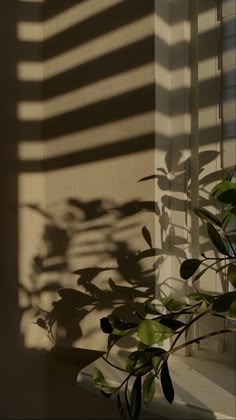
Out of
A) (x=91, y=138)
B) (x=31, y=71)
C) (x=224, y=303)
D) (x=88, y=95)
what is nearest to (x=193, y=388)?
(x=224, y=303)

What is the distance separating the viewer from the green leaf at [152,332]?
2.48 feet

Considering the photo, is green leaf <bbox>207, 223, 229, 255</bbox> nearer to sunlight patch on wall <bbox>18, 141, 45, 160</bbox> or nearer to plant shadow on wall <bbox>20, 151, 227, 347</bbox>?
plant shadow on wall <bbox>20, 151, 227, 347</bbox>

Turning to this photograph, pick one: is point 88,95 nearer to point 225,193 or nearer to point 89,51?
point 89,51

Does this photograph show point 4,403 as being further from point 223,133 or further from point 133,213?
point 223,133

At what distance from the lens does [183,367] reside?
1017 millimetres

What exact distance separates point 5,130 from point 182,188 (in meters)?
0.47

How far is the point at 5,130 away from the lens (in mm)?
1104

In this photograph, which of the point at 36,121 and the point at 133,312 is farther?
the point at 36,121

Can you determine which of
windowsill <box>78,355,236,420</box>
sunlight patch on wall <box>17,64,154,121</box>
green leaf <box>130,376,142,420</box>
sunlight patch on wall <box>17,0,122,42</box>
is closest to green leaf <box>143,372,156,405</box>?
green leaf <box>130,376,142,420</box>

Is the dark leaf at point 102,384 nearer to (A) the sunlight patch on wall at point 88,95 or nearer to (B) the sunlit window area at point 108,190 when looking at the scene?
(B) the sunlit window area at point 108,190

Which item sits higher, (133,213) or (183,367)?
(133,213)

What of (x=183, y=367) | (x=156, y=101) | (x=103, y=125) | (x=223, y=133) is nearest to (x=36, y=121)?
(x=103, y=125)

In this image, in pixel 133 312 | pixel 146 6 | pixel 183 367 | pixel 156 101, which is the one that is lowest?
pixel 183 367

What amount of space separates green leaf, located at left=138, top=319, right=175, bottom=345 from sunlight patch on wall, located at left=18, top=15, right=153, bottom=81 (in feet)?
2.15
